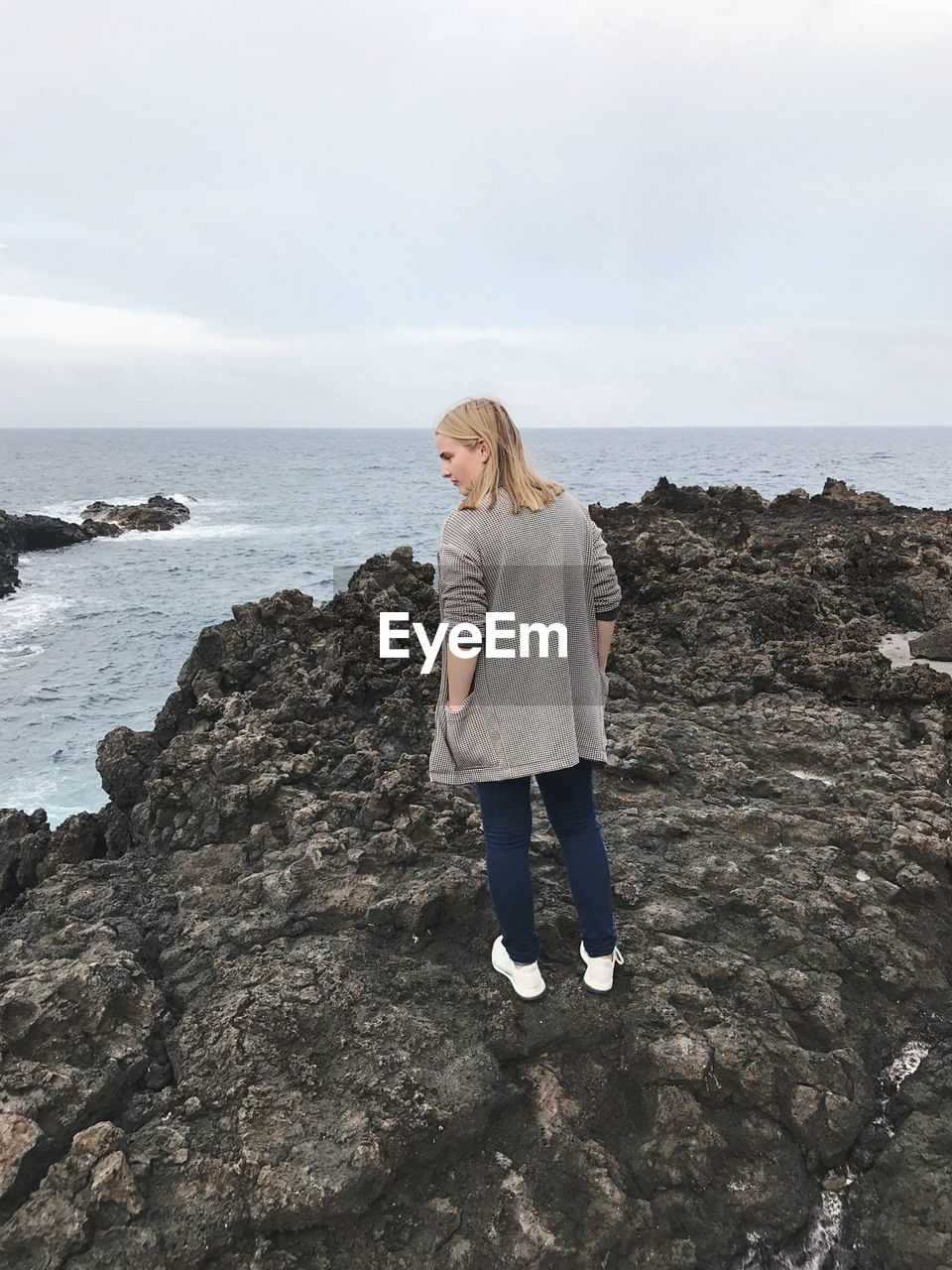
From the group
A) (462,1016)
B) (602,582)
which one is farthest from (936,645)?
(462,1016)

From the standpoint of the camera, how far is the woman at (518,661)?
9.12 feet

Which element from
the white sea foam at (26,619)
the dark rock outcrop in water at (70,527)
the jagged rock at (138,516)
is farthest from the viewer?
the jagged rock at (138,516)

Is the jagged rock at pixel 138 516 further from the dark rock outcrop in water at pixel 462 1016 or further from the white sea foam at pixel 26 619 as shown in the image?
the dark rock outcrop in water at pixel 462 1016

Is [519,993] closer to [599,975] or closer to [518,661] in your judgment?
[599,975]

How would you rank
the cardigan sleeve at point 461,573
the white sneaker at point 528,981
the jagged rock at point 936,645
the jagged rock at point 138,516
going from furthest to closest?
the jagged rock at point 138,516 < the jagged rock at point 936,645 < the white sneaker at point 528,981 < the cardigan sleeve at point 461,573

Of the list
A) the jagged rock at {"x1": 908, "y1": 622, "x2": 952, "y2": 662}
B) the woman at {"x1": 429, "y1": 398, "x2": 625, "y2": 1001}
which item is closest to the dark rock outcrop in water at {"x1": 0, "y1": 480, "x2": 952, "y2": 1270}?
the woman at {"x1": 429, "y1": 398, "x2": 625, "y2": 1001}

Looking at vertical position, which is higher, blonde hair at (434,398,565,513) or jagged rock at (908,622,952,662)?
blonde hair at (434,398,565,513)

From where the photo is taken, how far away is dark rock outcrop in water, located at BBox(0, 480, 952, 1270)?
244 cm

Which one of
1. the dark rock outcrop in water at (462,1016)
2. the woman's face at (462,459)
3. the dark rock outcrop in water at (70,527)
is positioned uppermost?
the woman's face at (462,459)

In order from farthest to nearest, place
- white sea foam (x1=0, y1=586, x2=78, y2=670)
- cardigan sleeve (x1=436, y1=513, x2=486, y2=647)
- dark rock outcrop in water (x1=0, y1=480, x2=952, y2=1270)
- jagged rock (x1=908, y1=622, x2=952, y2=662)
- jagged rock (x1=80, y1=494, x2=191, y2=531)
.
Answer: jagged rock (x1=80, y1=494, x2=191, y2=531), white sea foam (x1=0, y1=586, x2=78, y2=670), jagged rock (x1=908, y1=622, x2=952, y2=662), cardigan sleeve (x1=436, y1=513, x2=486, y2=647), dark rock outcrop in water (x1=0, y1=480, x2=952, y2=1270)

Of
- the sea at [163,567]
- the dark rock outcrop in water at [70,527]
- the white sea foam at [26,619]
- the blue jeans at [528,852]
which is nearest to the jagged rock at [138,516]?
the dark rock outcrop in water at [70,527]

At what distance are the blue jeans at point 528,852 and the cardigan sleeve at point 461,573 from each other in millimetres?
649

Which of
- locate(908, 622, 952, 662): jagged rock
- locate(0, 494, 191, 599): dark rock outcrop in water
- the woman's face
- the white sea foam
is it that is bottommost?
the white sea foam

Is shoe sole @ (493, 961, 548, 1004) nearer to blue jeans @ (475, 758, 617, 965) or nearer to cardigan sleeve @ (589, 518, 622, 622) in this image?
blue jeans @ (475, 758, 617, 965)
